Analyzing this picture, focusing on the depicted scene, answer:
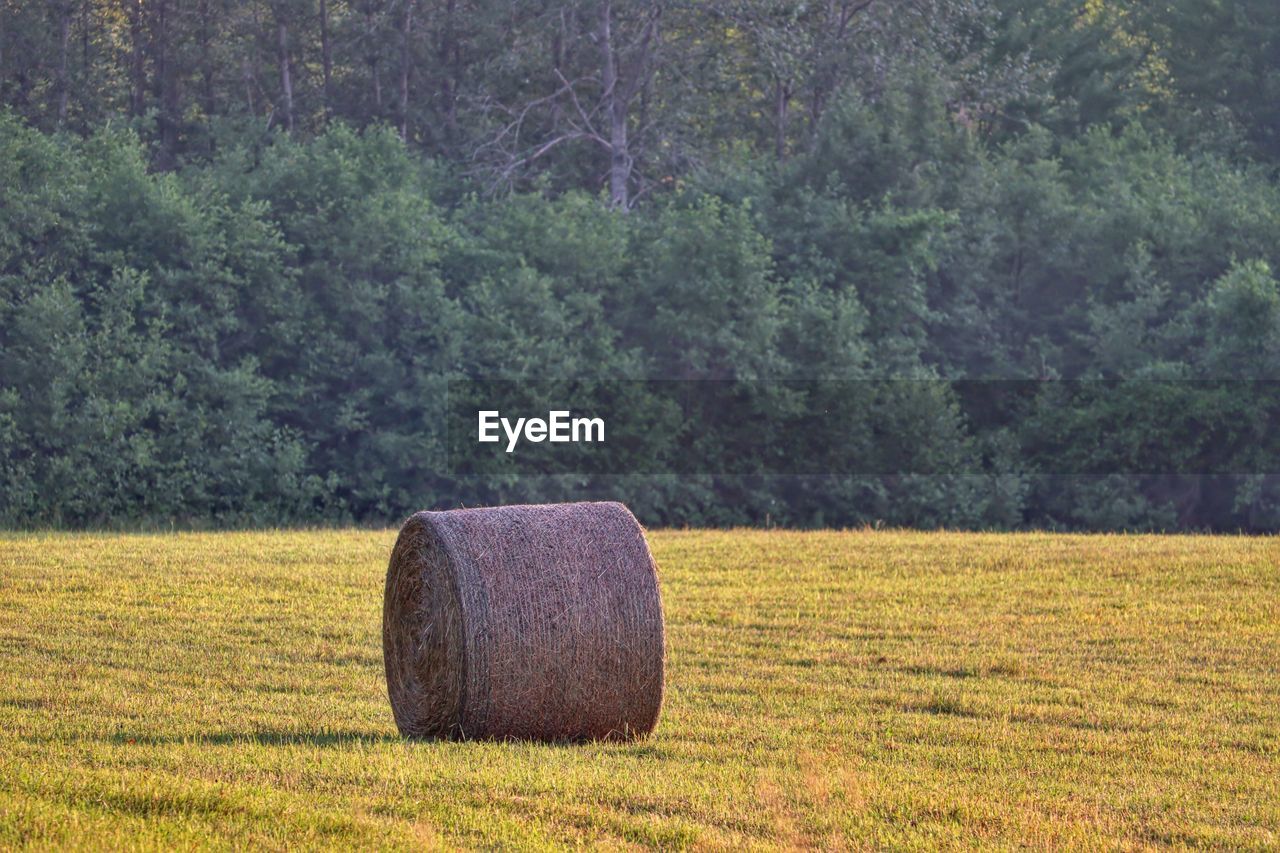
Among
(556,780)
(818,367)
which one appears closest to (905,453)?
(818,367)

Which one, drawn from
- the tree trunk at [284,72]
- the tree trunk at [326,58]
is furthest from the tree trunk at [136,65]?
the tree trunk at [326,58]

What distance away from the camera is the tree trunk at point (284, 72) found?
146ft

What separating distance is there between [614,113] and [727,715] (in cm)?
3406

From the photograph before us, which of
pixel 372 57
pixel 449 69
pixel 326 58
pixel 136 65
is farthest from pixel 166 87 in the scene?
pixel 449 69

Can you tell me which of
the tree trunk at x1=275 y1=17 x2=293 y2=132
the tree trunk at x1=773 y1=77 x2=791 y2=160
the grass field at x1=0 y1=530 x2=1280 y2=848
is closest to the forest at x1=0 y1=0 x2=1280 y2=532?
the tree trunk at x1=275 y1=17 x2=293 y2=132

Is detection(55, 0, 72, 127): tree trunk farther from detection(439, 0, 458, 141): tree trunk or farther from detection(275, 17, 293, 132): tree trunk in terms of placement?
detection(439, 0, 458, 141): tree trunk

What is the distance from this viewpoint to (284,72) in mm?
44844

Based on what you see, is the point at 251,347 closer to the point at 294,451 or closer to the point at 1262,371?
the point at 294,451

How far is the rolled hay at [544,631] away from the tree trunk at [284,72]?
115 feet

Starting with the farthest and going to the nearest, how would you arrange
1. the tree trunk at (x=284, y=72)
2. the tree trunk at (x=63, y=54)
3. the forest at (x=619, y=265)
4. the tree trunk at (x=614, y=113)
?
the tree trunk at (x=284, y=72)
the tree trunk at (x=614, y=113)
the tree trunk at (x=63, y=54)
the forest at (x=619, y=265)

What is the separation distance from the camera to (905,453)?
39.4 metres

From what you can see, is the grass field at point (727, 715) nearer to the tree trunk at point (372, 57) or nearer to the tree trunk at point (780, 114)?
the tree trunk at point (372, 57)

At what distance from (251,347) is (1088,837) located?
3143 cm

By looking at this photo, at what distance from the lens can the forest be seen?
116 feet
